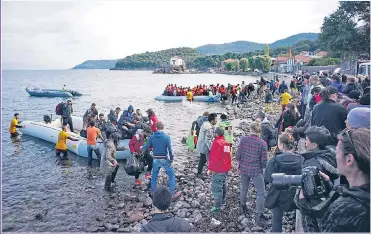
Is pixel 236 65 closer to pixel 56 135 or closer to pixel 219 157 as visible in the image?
pixel 56 135

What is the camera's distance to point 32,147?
1440 cm

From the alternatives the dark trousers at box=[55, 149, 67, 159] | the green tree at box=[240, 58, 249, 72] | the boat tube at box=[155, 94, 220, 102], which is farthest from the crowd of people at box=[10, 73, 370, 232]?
the green tree at box=[240, 58, 249, 72]

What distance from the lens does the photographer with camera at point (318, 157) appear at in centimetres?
353

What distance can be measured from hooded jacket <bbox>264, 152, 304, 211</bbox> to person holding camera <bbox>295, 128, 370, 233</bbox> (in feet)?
6.87

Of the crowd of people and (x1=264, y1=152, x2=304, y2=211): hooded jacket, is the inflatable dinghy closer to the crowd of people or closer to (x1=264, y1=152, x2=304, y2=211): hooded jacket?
the crowd of people

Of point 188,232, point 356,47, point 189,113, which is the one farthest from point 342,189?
point 356,47

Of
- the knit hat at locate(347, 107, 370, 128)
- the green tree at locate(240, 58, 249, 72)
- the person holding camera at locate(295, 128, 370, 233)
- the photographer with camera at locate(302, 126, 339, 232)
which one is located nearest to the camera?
the person holding camera at locate(295, 128, 370, 233)

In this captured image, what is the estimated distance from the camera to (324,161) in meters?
3.69

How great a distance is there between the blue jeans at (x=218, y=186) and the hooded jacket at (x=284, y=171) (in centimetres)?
177

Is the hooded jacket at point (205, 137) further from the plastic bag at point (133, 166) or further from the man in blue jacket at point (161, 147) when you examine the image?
the plastic bag at point (133, 166)

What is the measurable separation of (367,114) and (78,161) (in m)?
10.3

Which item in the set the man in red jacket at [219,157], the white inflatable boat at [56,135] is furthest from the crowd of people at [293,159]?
the white inflatable boat at [56,135]

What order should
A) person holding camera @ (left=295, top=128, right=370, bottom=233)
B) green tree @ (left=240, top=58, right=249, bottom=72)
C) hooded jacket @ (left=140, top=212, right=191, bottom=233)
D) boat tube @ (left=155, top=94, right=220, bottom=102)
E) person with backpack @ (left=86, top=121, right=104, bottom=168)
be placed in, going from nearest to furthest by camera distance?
1. person holding camera @ (left=295, top=128, right=370, bottom=233)
2. hooded jacket @ (left=140, top=212, right=191, bottom=233)
3. person with backpack @ (left=86, top=121, right=104, bottom=168)
4. boat tube @ (left=155, top=94, right=220, bottom=102)
5. green tree @ (left=240, top=58, right=249, bottom=72)

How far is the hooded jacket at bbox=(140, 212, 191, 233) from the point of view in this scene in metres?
3.35
